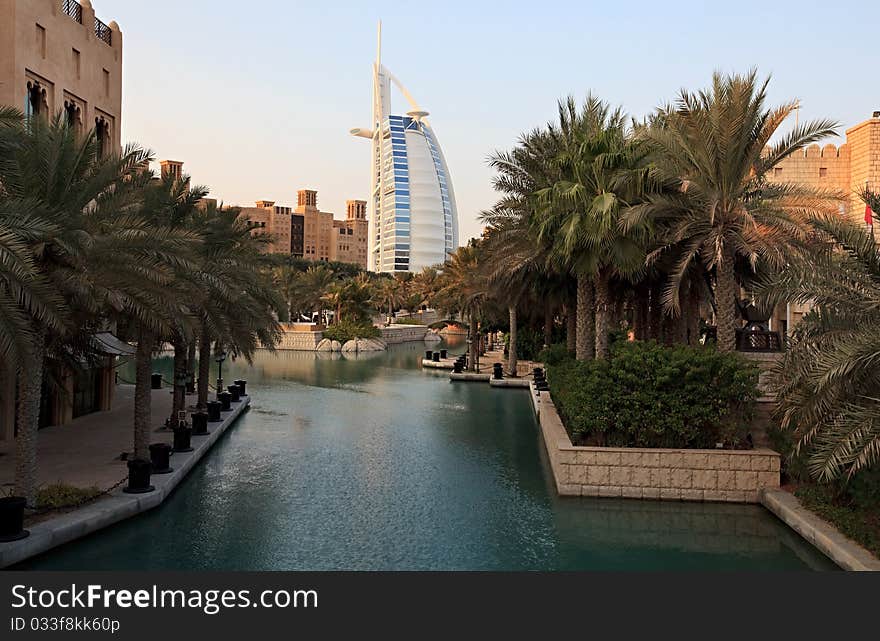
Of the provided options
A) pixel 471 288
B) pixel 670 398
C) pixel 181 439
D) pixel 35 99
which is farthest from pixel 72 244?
pixel 471 288

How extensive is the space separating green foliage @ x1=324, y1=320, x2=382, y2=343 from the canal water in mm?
37465

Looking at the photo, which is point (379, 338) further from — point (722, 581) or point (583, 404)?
point (722, 581)

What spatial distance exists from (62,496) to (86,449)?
191 inches

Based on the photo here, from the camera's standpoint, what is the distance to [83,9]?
63.7 feet

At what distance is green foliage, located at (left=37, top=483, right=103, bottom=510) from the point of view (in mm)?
11109

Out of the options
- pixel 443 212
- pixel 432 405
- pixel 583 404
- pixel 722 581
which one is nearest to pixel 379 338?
pixel 432 405

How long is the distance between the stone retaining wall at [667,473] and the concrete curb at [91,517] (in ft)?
23.3

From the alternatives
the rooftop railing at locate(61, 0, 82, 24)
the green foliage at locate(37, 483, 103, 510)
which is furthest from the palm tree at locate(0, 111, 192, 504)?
the rooftop railing at locate(61, 0, 82, 24)

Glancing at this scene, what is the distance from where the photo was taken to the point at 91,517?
10.8 metres

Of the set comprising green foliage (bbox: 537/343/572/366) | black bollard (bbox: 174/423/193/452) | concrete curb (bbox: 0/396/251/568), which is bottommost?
concrete curb (bbox: 0/396/251/568)

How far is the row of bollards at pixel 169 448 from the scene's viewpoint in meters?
12.4

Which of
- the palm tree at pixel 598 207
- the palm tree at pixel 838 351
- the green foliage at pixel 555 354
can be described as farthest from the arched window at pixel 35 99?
the green foliage at pixel 555 354

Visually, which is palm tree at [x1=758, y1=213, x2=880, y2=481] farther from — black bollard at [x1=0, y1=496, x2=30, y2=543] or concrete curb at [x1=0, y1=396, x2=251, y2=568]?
black bollard at [x1=0, y1=496, x2=30, y2=543]

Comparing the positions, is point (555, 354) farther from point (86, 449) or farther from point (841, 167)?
point (86, 449)
